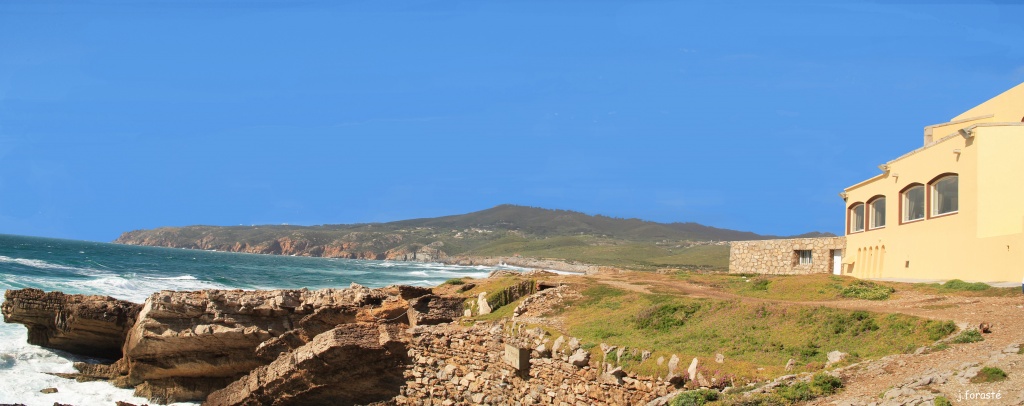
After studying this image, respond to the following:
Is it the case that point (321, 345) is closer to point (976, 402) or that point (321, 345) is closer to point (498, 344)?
Answer: point (498, 344)

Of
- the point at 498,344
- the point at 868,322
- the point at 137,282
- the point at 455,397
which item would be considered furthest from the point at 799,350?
the point at 137,282

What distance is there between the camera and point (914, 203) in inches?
973

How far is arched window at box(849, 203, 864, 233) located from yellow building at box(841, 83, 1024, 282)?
1.28 ft

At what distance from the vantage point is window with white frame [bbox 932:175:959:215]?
22.0 meters

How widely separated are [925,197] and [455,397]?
1669cm

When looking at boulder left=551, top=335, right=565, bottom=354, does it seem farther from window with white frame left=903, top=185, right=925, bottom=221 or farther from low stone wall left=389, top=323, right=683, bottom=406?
window with white frame left=903, top=185, right=925, bottom=221

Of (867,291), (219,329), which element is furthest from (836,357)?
(219,329)

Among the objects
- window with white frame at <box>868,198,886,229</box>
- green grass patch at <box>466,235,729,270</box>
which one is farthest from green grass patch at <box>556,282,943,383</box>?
green grass patch at <box>466,235,729,270</box>

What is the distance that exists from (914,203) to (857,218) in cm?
571

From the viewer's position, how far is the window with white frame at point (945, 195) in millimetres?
22000

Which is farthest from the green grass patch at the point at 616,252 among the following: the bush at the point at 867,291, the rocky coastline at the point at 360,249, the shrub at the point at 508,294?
the bush at the point at 867,291

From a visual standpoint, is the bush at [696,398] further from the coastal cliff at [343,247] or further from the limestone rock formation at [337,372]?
the coastal cliff at [343,247]

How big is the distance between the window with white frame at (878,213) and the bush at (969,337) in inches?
660

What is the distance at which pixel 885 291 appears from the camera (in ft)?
61.2
